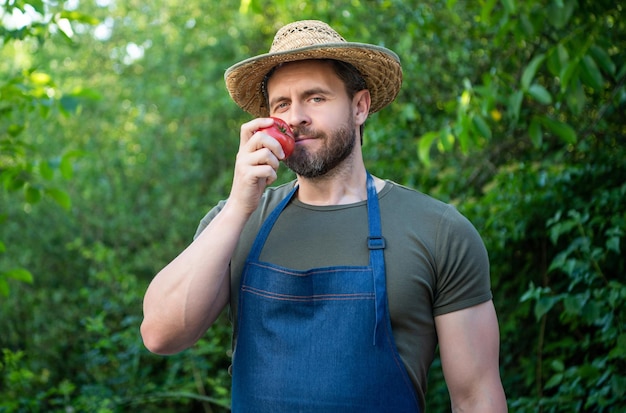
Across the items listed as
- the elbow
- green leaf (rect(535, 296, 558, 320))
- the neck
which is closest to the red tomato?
the neck

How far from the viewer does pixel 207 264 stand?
2.04 m

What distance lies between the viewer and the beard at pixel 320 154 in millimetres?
2191

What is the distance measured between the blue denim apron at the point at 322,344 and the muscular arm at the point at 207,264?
0.57ft

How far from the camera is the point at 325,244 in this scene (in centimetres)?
220

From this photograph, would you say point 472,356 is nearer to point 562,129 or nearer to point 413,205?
point 413,205

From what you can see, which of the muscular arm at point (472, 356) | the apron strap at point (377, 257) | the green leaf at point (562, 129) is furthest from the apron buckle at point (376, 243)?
the green leaf at point (562, 129)

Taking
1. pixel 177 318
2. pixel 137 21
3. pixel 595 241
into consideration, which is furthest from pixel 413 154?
pixel 137 21

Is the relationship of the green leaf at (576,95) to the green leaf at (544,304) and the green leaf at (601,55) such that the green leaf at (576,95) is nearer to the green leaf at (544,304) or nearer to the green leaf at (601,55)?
the green leaf at (601,55)

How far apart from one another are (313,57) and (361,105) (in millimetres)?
272

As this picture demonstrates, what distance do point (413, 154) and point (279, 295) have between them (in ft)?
9.64

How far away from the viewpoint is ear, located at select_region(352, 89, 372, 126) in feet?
7.87

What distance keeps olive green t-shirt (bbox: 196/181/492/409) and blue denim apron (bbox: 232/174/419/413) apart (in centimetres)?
4

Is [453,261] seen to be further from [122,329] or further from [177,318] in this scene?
[122,329]

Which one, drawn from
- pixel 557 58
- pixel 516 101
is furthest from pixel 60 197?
pixel 557 58
